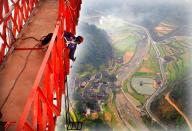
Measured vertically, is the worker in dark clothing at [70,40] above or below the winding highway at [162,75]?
below

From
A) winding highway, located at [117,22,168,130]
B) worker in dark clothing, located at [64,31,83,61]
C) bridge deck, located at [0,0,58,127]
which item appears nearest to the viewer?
bridge deck, located at [0,0,58,127]

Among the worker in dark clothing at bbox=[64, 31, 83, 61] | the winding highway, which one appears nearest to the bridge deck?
the worker in dark clothing at bbox=[64, 31, 83, 61]

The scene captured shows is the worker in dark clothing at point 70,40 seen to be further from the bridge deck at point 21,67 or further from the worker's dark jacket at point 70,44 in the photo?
the bridge deck at point 21,67

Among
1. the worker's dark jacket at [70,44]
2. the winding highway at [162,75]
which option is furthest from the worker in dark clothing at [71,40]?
the winding highway at [162,75]

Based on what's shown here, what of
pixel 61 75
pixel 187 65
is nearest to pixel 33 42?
pixel 61 75

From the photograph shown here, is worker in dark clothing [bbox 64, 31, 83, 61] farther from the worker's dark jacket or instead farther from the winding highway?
the winding highway

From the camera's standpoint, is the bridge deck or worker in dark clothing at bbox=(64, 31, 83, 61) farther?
worker in dark clothing at bbox=(64, 31, 83, 61)

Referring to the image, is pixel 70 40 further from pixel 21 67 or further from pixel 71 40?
pixel 21 67

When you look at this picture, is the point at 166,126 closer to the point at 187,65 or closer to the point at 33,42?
the point at 187,65

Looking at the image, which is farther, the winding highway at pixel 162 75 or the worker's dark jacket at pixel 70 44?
the winding highway at pixel 162 75

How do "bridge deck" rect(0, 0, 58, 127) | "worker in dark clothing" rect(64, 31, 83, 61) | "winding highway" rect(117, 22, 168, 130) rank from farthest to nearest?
1. "winding highway" rect(117, 22, 168, 130)
2. "worker in dark clothing" rect(64, 31, 83, 61)
3. "bridge deck" rect(0, 0, 58, 127)
